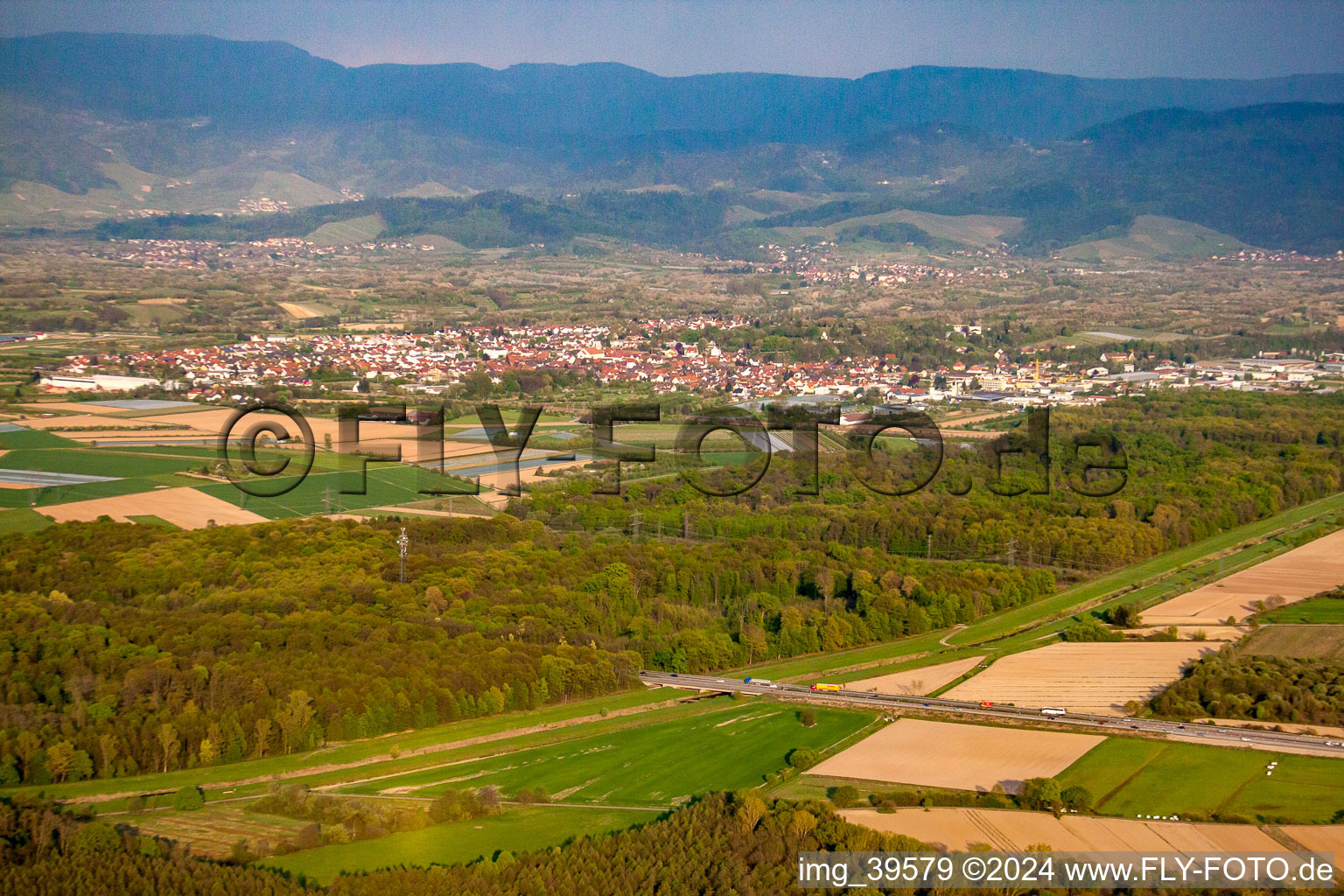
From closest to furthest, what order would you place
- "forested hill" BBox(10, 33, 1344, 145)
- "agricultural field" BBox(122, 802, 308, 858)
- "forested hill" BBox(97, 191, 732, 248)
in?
"agricultural field" BBox(122, 802, 308, 858)
"forested hill" BBox(97, 191, 732, 248)
"forested hill" BBox(10, 33, 1344, 145)

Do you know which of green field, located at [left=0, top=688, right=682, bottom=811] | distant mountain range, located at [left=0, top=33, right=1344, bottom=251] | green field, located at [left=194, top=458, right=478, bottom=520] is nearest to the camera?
green field, located at [left=0, top=688, right=682, bottom=811]

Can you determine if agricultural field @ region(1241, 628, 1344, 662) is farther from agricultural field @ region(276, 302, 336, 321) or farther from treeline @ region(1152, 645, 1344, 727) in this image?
agricultural field @ region(276, 302, 336, 321)

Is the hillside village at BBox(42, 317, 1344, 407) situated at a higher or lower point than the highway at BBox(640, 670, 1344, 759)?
higher

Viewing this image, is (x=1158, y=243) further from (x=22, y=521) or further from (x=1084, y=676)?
(x=22, y=521)

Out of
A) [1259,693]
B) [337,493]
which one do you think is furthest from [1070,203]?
[1259,693]

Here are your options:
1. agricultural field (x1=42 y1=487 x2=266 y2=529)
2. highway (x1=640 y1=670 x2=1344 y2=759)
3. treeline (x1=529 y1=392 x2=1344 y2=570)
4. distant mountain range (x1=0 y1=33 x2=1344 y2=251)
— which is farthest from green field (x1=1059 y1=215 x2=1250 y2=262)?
highway (x1=640 y1=670 x2=1344 y2=759)

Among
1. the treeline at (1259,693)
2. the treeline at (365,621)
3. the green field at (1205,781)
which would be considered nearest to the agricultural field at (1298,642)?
the treeline at (1259,693)

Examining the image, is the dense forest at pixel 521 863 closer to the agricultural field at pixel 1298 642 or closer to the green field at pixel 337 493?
the agricultural field at pixel 1298 642
